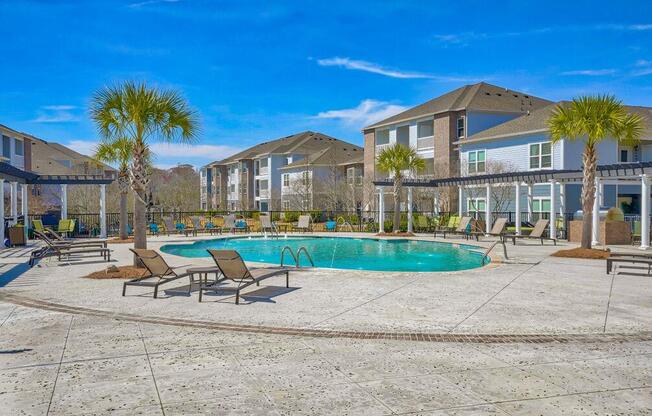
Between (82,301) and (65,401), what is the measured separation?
510 cm

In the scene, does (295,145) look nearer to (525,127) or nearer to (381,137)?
(381,137)

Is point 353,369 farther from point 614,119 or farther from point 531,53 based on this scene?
point 531,53

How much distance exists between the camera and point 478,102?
38.0 metres

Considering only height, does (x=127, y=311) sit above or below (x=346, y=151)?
below

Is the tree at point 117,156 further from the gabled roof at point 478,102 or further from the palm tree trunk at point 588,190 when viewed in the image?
the gabled roof at point 478,102

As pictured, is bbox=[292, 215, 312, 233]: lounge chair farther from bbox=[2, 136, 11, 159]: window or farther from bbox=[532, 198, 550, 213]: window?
bbox=[2, 136, 11, 159]: window

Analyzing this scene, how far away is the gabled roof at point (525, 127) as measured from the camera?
3206 centimetres

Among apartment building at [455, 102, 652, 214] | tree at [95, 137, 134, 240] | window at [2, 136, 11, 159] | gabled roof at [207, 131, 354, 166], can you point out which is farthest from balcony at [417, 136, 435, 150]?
window at [2, 136, 11, 159]

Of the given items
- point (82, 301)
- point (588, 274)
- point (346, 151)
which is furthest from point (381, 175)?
point (82, 301)

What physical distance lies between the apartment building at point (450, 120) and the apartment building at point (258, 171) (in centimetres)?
1609

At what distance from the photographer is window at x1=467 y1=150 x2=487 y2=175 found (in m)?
35.6

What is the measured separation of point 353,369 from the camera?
5488 mm

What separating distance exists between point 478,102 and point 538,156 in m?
7.51

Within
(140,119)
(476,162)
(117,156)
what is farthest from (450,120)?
(140,119)
